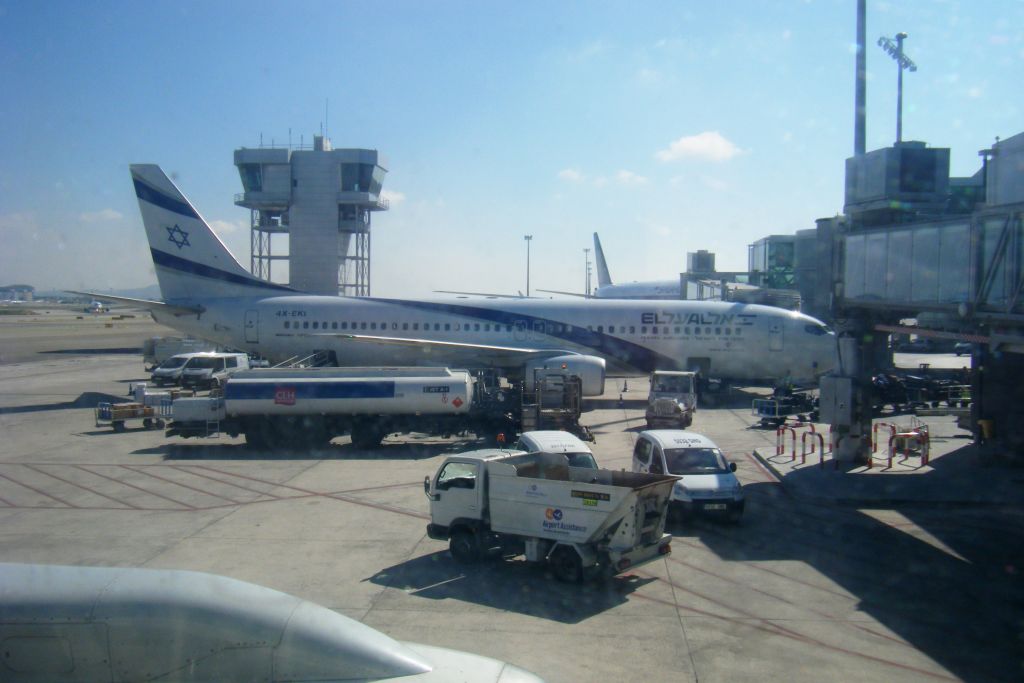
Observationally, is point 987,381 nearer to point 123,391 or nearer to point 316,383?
→ point 316,383

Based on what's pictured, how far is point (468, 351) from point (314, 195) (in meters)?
33.4

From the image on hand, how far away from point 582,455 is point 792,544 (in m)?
4.09

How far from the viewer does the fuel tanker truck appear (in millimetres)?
23000

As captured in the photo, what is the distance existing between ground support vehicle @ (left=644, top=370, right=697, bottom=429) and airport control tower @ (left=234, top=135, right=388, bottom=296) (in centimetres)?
3873

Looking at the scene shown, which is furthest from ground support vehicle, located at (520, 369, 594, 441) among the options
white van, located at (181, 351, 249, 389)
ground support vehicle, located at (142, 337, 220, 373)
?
ground support vehicle, located at (142, 337, 220, 373)

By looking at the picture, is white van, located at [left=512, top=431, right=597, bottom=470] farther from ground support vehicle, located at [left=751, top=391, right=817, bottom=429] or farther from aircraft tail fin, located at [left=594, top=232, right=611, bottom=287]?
aircraft tail fin, located at [left=594, top=232, right=611, bottom=287]

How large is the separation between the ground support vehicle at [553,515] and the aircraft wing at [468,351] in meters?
18.1

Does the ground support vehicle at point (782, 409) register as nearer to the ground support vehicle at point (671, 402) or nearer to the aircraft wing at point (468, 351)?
the ground support vehicle at point (671, 402)

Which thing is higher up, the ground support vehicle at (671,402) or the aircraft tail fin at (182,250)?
the aircraft tail fin at (182,250)

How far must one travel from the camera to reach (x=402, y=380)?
23172 millimetres

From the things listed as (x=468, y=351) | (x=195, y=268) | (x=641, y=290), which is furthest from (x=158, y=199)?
(x=641, y=290)

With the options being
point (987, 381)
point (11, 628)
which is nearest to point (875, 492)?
point (987, 381)

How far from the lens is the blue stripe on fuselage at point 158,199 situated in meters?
34.8

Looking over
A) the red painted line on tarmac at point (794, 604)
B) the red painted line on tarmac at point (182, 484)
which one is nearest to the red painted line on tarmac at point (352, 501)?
the red painted line on tarmac at point (182, 484)
